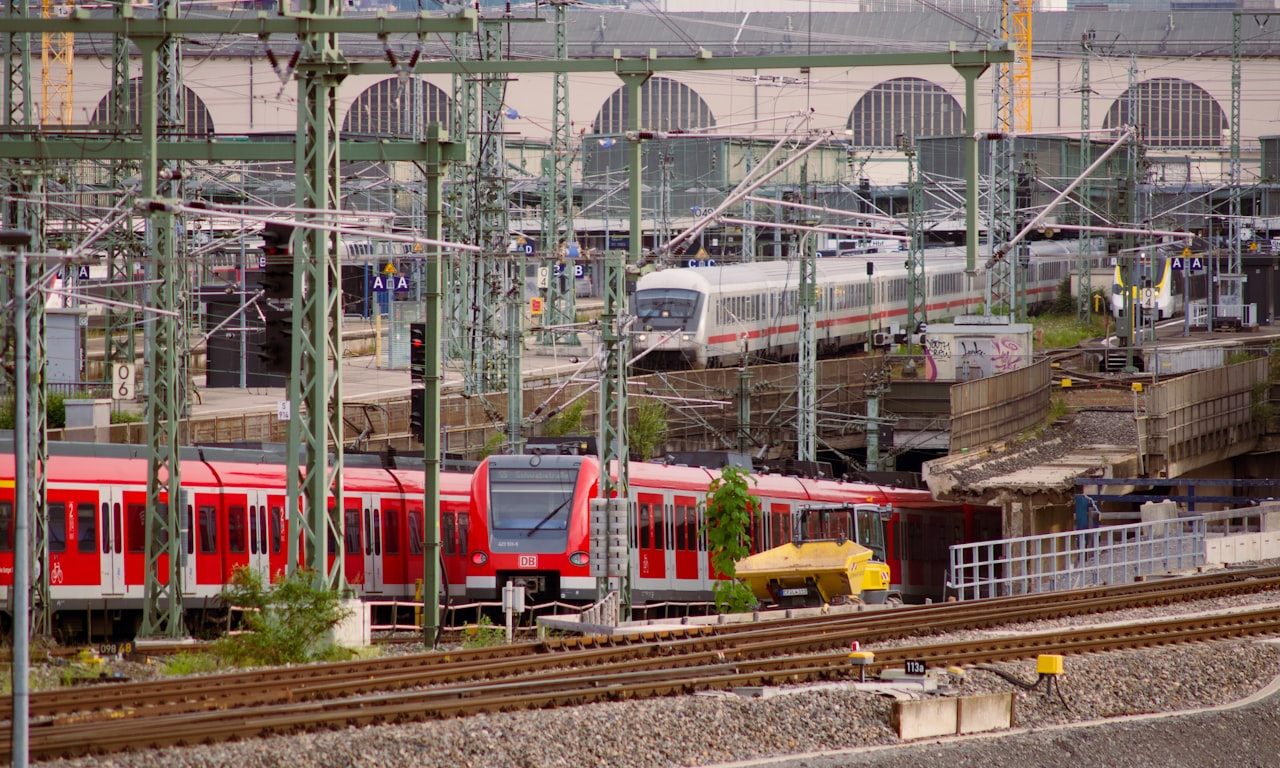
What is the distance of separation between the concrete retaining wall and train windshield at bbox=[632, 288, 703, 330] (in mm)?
34428

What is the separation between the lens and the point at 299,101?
1733cm

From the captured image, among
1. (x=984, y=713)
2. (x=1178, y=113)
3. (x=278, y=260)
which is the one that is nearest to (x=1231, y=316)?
(x=1178, y=113)

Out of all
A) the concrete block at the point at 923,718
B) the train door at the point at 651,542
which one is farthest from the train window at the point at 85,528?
the concrete block at the point at 923,718

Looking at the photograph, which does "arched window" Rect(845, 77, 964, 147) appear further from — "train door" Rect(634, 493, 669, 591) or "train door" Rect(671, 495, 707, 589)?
"train door" Rect(634, 493, 669, 591)

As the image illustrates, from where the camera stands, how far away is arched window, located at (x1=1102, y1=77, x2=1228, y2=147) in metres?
88.2

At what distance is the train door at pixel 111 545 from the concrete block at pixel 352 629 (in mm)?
5254

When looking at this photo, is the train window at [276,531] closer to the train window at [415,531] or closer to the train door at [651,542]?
the train window at [415,531]

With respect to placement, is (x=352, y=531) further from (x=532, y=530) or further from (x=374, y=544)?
(x=532, y=530)

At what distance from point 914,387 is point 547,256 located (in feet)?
72.1

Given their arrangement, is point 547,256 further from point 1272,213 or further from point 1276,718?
point 1272,213

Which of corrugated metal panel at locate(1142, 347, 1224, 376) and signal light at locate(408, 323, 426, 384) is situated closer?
signal light at locate(408, 323, 426, 384)

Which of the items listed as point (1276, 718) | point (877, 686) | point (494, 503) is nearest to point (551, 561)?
point (494, 503)

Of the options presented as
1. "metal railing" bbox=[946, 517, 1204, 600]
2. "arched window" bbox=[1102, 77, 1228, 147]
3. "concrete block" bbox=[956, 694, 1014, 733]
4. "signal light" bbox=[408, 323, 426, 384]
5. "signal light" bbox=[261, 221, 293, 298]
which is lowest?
"metal railing" bbox=[946, 517, 1204, 600]

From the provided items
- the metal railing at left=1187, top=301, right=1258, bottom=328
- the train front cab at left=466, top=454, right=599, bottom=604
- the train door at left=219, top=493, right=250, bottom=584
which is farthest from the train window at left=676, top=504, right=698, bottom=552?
the metal railing at left=1187, top=301, right=1258, bottom=328
